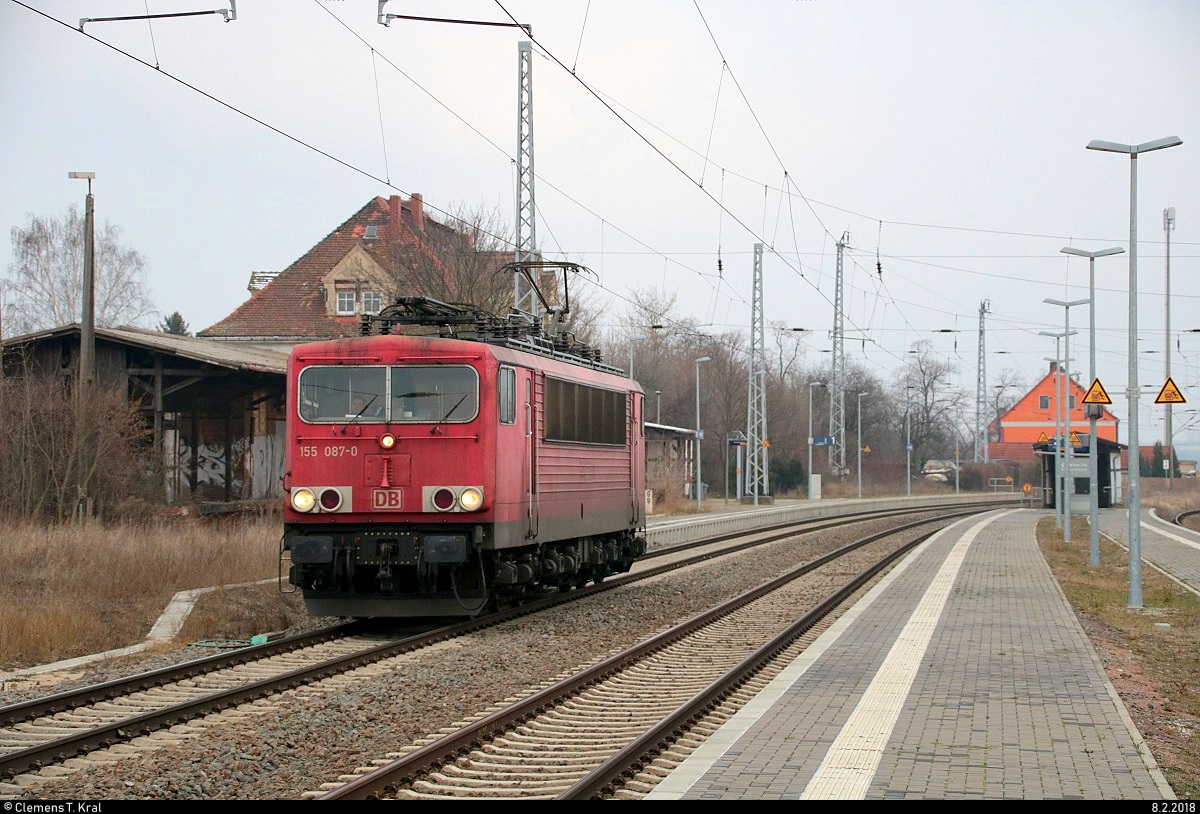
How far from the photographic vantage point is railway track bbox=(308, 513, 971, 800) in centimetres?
710

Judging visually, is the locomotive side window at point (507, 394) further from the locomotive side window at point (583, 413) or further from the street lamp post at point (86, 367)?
the street lamp post at point (86, 367)

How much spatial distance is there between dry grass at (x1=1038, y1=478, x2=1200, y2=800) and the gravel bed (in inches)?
193

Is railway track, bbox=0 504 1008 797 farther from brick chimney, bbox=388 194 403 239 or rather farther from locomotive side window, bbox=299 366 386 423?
brick chimney, bbox=388 194 403 239

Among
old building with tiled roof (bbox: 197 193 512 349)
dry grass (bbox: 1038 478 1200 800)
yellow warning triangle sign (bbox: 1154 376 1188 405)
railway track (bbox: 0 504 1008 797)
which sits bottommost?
dry grass (bbox: 1038 478 1200 800)

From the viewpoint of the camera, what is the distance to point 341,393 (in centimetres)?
1391

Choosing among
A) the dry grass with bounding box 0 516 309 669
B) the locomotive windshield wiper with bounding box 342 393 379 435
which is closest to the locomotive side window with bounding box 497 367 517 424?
the locomotive windshield wiper with bounding box 342 393 379 435

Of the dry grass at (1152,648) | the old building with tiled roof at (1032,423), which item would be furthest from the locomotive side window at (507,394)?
the old building with tiled roof at (1032,423)

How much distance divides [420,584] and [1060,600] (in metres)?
9.15

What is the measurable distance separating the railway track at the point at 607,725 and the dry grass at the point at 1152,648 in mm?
3072

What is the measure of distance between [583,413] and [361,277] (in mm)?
27681

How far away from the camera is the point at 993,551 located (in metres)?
27.5

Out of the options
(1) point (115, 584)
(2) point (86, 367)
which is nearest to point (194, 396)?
(2) point (86, 367)
